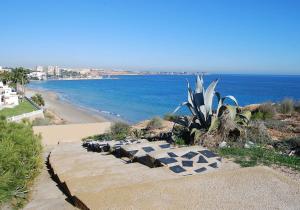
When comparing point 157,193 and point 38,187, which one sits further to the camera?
point 38,187

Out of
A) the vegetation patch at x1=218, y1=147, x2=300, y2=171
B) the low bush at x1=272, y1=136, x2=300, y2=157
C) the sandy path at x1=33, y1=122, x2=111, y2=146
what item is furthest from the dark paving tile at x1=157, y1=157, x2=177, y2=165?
Result: the sandy path at x1=33, y1=122, x2=111, y2=146

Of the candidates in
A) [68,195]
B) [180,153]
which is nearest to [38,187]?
[68,195]

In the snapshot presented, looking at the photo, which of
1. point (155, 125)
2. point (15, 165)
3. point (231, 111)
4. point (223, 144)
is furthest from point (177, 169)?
point (155, 125)

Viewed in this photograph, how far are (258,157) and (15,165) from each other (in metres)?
5.09

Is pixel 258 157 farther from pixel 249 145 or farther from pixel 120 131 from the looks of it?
pixel 120 131

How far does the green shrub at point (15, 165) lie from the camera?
5736 mm

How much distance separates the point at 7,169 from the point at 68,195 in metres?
1.18

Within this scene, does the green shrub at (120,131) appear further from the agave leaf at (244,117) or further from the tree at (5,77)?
the tree at (5,77)

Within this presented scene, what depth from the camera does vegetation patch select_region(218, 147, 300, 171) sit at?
8.00m

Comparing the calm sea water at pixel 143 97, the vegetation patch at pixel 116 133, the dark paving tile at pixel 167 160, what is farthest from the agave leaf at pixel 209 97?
the calm sea water at pixel 143 97

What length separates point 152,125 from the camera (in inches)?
721

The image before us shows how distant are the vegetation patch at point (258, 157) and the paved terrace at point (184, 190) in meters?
0.82

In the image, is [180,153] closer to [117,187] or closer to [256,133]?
[117,187]

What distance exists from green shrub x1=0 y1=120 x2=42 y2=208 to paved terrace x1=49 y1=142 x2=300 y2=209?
0.80 metres
